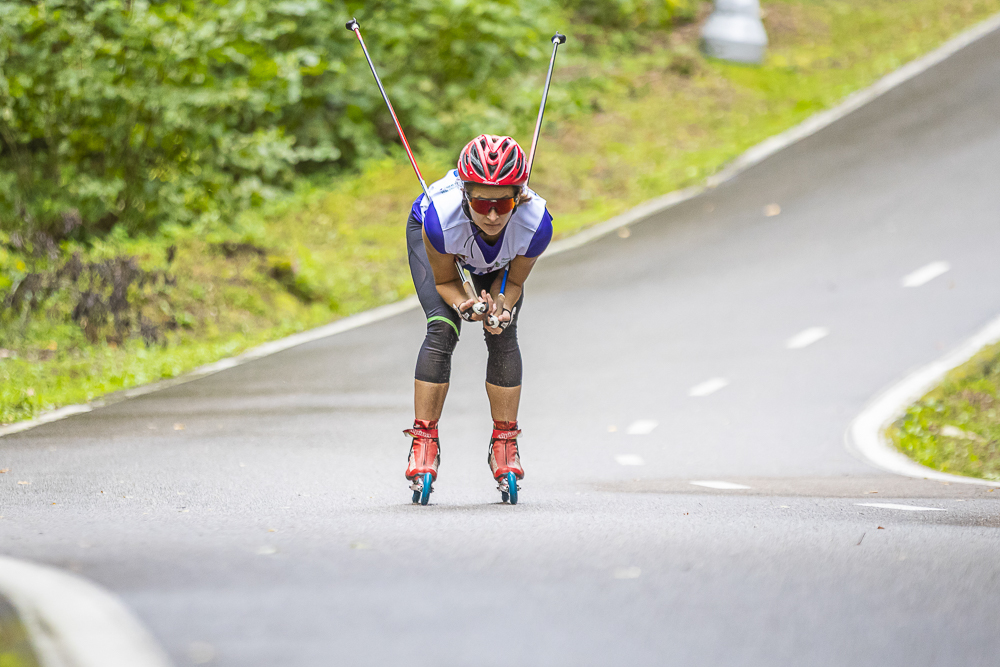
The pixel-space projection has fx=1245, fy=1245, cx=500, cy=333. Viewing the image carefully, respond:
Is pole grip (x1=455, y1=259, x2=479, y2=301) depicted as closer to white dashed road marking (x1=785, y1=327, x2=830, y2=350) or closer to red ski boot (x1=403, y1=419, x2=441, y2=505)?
red ski boot (x1=403, y1=419, x2=441, y2=505)

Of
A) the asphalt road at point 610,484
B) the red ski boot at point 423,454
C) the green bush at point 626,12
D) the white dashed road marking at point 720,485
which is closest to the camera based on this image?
the asphalt road at point 610,484

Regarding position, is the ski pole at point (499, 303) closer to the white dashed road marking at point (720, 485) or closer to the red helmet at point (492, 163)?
the red helmet at point (492, 163)

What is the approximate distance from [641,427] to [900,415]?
6.62 feet

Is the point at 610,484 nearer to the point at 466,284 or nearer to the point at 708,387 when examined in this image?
the point at 466,284

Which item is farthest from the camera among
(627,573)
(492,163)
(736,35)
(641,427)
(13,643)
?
(736,35)

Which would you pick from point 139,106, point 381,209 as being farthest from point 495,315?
point 381,209

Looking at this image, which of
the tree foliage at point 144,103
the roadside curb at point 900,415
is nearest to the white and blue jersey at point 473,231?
the roadside curb at point 900,415

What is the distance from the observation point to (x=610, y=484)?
7.30 metres

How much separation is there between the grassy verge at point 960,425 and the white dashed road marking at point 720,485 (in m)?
1.98

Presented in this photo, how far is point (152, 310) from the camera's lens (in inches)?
488

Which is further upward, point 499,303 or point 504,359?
point 499,303

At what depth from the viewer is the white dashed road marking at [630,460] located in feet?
26.9

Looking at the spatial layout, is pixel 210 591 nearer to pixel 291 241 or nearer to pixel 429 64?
pixel 291 241

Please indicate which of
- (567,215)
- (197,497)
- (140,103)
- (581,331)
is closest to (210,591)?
(197,497)
